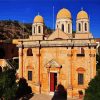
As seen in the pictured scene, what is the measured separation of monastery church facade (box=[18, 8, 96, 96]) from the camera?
31984 millimetres

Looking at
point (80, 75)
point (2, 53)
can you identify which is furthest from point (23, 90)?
point (2, 53)

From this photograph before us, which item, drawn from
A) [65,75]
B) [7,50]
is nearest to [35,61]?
[65,75]

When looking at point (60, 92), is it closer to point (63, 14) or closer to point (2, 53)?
point (63, 14)

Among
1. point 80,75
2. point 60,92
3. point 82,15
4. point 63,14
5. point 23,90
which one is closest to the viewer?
point 80,75

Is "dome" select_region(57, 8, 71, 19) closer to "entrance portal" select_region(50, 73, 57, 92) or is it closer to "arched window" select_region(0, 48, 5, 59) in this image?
"entrance portal" select_region(50, 73, 57, 92)

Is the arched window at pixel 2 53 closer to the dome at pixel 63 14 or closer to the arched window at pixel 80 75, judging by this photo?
the dome at pixel 63 14

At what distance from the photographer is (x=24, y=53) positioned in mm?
35688

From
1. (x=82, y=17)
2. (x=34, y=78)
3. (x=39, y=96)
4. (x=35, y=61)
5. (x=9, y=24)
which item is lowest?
(x=39, y=96)

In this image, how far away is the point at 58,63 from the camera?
33250 mm

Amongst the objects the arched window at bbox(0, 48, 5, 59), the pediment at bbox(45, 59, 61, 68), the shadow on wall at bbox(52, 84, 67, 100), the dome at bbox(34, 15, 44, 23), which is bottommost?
the shadow on wall at bbox(52, 84, 67, 100)

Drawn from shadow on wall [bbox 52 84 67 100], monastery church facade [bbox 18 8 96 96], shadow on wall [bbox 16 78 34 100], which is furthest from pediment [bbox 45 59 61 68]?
shadow on wall [bbox 16 78 34 100]

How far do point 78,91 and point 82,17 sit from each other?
1354cm

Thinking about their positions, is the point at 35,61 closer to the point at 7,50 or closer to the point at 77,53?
the point at 77,53

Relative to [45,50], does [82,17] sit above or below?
above
